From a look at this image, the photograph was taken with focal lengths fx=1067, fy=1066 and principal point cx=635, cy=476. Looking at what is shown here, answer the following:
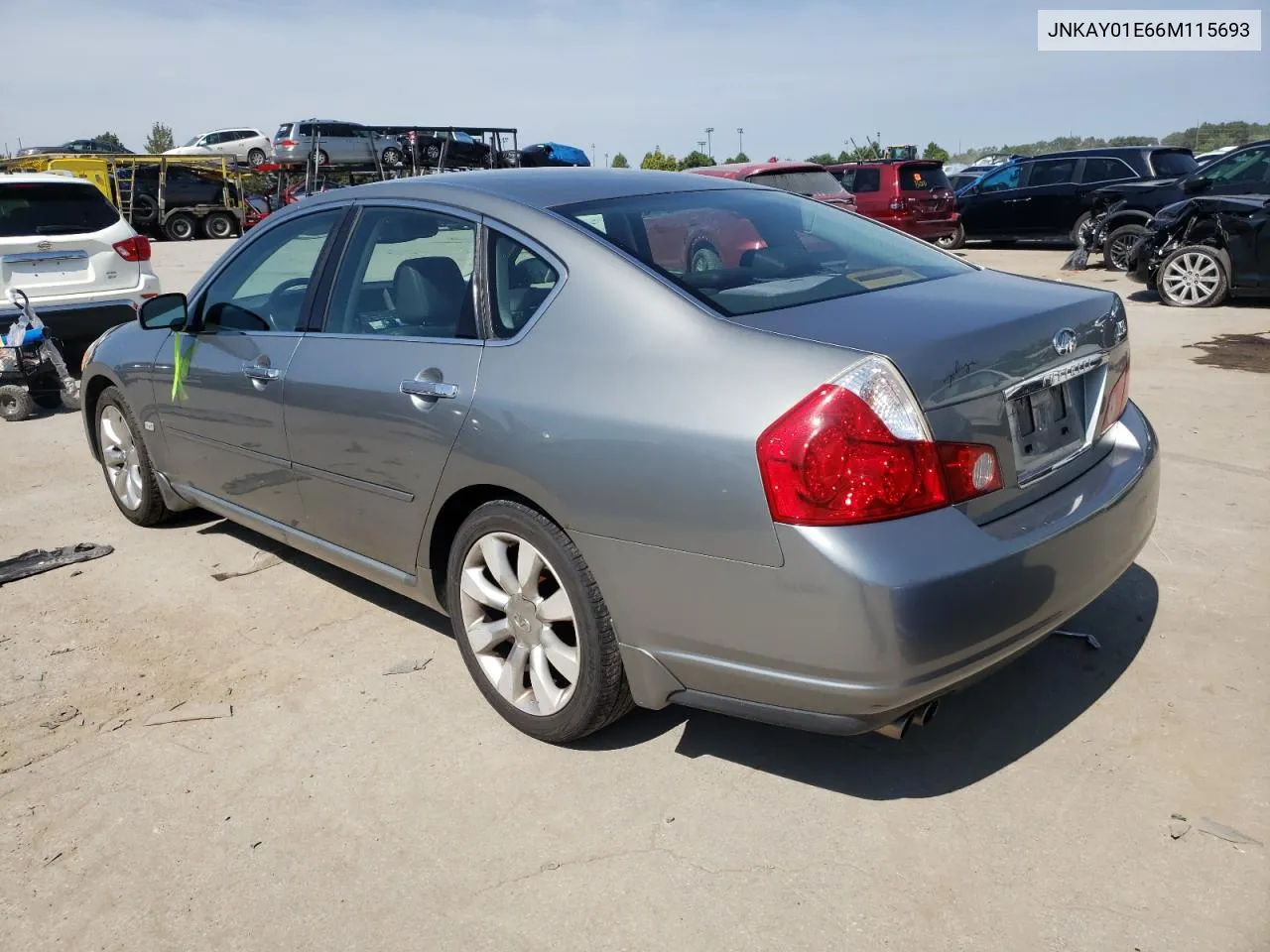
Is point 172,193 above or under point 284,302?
above

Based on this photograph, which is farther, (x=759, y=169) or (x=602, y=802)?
(x=759, y=169)

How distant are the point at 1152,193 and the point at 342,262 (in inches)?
523

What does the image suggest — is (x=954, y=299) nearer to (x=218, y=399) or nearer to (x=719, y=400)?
(x=719, y=400)

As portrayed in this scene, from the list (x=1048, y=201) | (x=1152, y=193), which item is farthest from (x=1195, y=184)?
(x=1048, y=201)

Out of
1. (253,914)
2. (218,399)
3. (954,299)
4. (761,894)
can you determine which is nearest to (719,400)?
(954,299)

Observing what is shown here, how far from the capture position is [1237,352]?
845 centimetres

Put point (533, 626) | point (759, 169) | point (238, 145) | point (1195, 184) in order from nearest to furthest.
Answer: point (533, 626) → point (1195, 184) → point (759, 169) → point (238, 145)

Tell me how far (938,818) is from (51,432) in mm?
7057

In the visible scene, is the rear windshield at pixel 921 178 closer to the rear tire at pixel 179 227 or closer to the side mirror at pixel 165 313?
the side mirror at pixel 165 313

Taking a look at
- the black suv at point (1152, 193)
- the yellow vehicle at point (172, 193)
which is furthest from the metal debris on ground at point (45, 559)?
the yellow vehicle at point (172, 193)

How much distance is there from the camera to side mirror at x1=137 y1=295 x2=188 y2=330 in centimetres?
444

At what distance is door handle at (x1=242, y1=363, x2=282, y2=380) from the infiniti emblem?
2.56 metres

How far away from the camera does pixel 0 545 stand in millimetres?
5105

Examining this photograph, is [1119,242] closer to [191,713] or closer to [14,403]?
[14,403]
